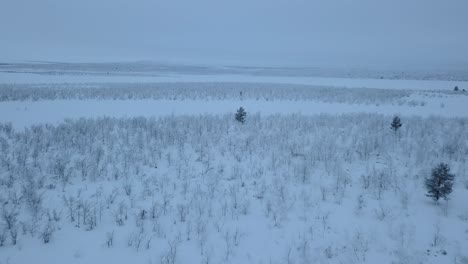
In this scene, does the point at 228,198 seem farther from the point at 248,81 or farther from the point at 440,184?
the point at 248,81

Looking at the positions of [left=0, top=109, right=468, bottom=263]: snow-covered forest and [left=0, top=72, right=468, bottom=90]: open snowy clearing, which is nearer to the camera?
[left=0, top=109, right=468, bottom=263]: snow-covered forest

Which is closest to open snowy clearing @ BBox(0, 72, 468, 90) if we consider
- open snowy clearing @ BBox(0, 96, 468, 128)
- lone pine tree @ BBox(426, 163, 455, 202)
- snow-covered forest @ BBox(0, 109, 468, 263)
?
open snowy clearing @ BBox(0, 96, 468, 128)

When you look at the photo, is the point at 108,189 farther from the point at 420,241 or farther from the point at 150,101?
the point at 150,101

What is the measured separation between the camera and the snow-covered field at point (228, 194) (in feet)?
16.2

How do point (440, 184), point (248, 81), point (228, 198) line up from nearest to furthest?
point (440, 184) < point (228, 198) < point (248, 81)

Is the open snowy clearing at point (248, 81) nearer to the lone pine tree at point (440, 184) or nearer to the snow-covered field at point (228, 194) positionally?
the snow-covered field at point (228, 194)

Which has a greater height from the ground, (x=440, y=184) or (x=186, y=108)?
(x=186, y=108)

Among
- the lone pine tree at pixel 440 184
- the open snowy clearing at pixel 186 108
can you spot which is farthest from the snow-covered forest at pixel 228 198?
the open snowy clearing at pixel 186 108

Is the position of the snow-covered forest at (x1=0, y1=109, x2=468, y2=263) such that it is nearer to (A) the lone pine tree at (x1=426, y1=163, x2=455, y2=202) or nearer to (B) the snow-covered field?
(B) the snow-covered field

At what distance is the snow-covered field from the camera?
16.2ft

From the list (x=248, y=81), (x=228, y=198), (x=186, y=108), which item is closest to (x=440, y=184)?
(x=228, y=198)

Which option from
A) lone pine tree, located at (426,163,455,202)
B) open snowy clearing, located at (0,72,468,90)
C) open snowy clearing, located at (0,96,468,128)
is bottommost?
lone pine tree, located at (426,163,455,202)

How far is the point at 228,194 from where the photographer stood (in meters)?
6.76

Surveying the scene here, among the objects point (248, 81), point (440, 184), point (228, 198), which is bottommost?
point (228, 198)
